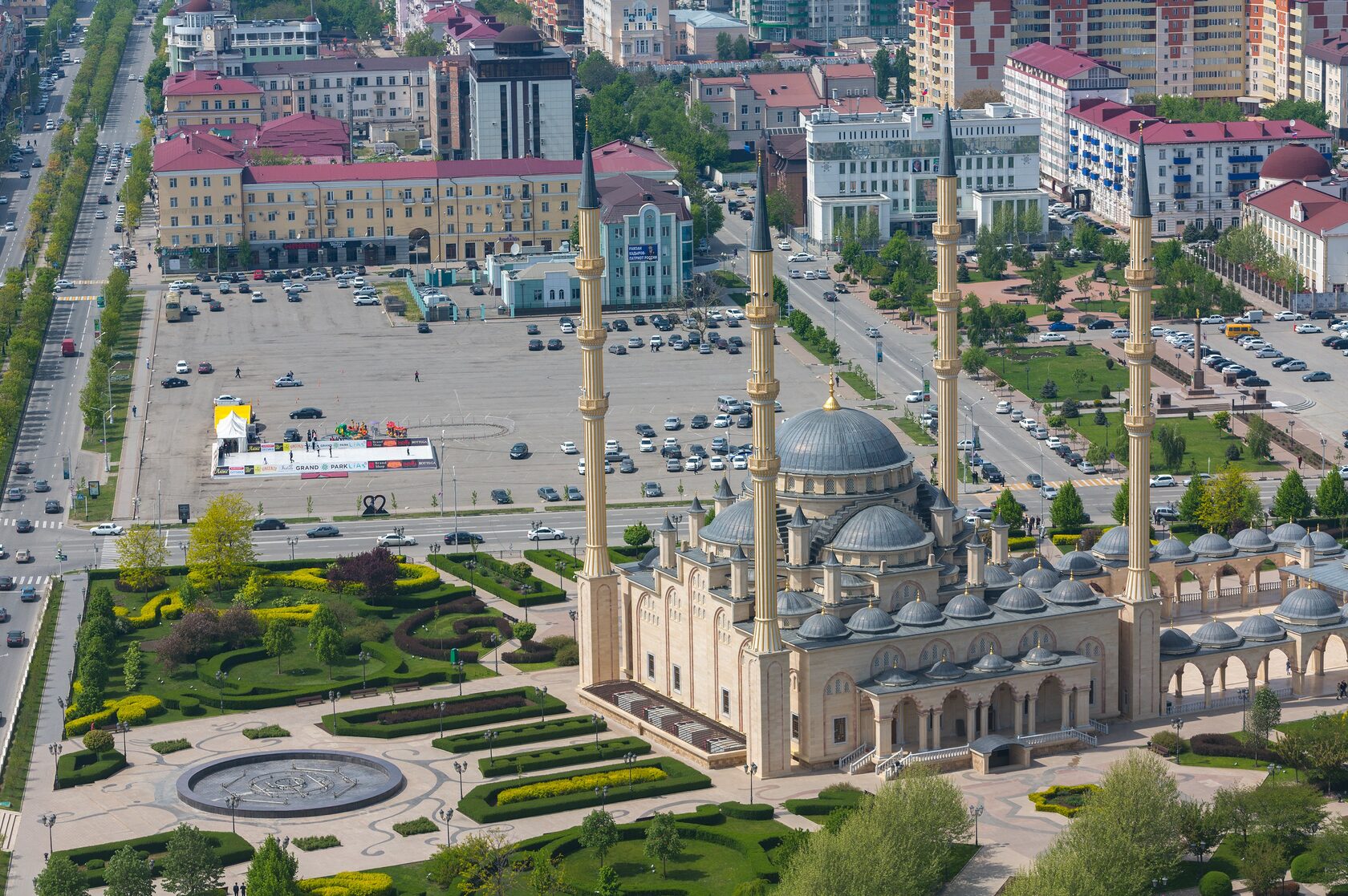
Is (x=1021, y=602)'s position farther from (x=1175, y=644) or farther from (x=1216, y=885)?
(x=1216, y=885)

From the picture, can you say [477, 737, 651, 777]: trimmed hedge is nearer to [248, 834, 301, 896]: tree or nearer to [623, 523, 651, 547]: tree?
[248, 834, 301, 896]: tree

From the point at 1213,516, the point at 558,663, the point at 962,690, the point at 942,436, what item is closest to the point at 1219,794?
the point at 962,690

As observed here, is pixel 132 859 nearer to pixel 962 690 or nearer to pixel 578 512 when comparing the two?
pixel 962 690

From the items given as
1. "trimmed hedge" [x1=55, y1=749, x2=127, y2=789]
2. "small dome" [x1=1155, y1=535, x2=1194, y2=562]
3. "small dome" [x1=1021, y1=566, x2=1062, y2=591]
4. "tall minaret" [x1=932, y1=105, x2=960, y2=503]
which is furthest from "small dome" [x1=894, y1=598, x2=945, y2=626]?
"trimmed hedge" [x1=55, y1=749, x2=127, y2=789]

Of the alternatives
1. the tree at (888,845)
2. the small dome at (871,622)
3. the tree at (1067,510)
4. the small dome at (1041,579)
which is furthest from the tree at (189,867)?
the tree at (1067,510)

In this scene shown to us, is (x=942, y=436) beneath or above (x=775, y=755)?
above

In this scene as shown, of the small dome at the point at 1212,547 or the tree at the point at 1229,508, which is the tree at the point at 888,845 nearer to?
the small dome at the point at 1212,547

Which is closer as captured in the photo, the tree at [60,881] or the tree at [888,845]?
the tree at [888,845]
